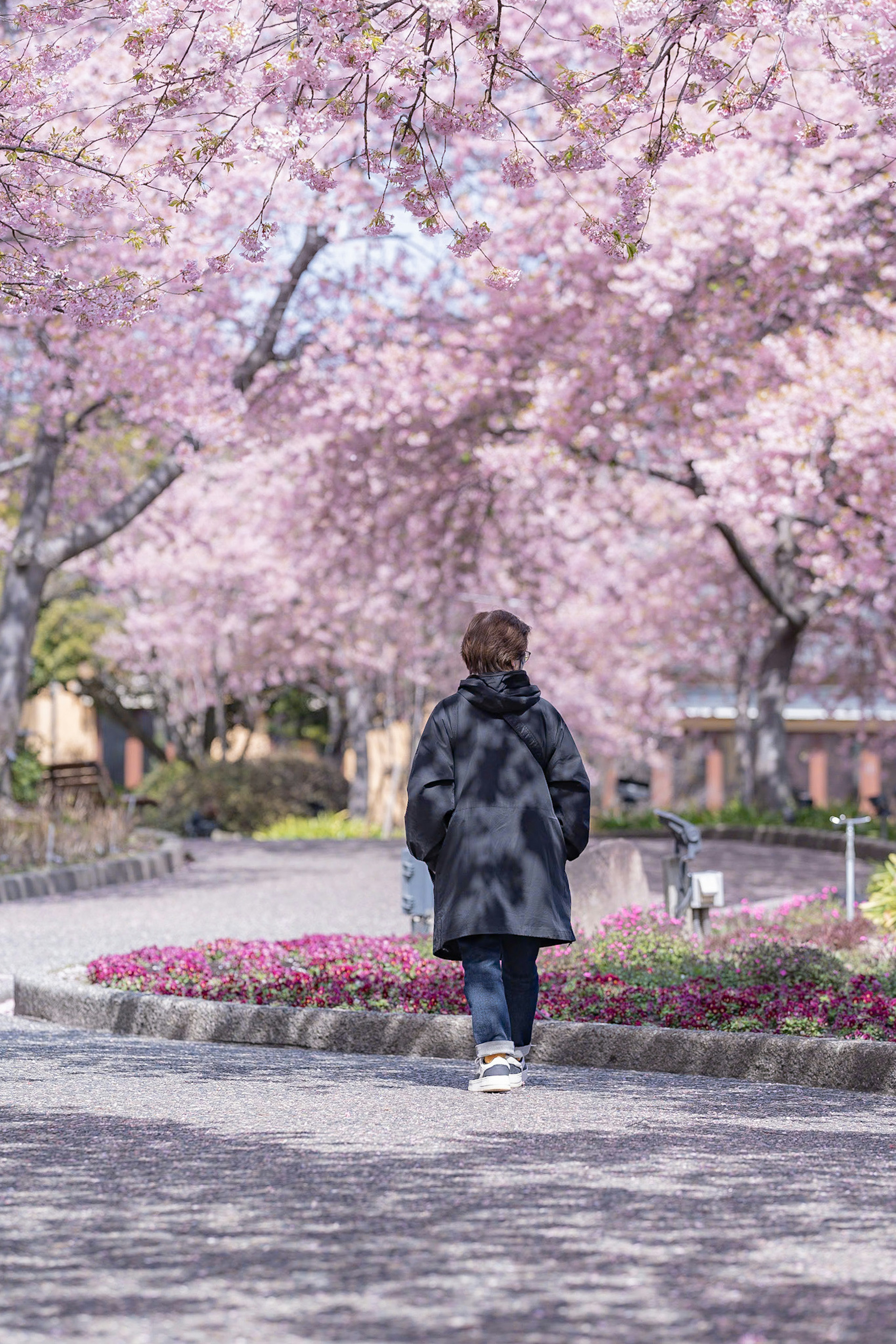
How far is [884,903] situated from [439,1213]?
7.32 meters

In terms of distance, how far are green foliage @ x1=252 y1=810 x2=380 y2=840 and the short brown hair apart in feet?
63.6

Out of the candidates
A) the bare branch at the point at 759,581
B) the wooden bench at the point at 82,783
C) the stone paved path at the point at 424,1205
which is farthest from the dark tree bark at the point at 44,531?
the stone paved path at the point at 424,1205

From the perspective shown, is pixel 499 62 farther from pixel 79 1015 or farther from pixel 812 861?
pixel 812 861

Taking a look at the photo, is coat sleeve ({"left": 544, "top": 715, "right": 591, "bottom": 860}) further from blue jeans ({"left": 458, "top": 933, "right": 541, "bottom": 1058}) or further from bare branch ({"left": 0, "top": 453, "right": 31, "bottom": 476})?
bare branch ({"left": 0, "top": 453, "right": 31, "bottom": 476})

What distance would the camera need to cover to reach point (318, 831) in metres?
27.2

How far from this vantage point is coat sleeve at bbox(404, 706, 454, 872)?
21.0 feet

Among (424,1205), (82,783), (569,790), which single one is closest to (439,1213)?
(424,1205)

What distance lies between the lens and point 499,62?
6.91m

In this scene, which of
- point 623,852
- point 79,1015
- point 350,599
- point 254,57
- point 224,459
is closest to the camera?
point 254,57

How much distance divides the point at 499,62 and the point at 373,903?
31.8ft

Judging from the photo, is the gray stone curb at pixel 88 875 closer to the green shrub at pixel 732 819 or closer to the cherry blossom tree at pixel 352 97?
the cherry blossom tree at pixel 352 97

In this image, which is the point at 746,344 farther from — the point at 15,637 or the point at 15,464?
the point at 15,464

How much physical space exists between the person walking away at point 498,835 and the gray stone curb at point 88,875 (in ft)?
31.1

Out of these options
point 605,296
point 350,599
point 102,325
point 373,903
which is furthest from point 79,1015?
point 350,599
